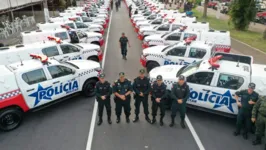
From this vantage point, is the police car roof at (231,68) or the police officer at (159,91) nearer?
the police officer at (159,91)

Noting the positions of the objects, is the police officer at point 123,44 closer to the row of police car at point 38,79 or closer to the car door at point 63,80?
the row of police car at point 38,79

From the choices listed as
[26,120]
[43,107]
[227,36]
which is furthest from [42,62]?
[227,36]

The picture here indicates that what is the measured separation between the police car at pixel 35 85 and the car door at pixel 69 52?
6.84 ft

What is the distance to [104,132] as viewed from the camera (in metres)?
6.46

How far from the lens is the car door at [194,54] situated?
30.5 feet

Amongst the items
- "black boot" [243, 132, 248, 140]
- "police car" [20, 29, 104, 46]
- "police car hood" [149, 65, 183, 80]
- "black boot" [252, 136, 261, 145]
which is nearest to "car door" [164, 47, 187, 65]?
"police car hood" [149, 65, 183, 80]

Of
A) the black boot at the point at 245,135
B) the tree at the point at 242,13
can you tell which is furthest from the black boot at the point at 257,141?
the tree at the point at 242,13

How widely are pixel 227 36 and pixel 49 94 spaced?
9596mm

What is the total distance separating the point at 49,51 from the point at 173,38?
249 inches

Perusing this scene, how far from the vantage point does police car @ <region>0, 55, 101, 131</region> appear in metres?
6.38

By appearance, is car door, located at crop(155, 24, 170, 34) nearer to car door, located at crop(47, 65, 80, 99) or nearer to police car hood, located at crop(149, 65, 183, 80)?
police car hood, located at crop(149, 65, 183, 80)

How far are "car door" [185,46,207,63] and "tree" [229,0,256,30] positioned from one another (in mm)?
13729

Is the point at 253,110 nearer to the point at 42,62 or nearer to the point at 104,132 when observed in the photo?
the point at 104,132

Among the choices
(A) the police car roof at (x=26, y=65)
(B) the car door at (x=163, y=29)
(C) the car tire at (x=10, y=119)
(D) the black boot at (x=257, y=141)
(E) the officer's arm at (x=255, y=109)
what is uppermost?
(B) the car door at (x=163, y=29)
